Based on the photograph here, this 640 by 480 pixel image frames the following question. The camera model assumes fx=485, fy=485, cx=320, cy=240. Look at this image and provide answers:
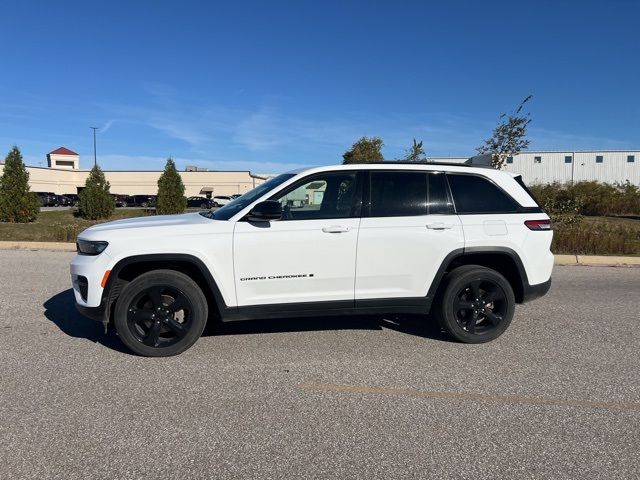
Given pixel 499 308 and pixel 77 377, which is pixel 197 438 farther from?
pixel 499 308

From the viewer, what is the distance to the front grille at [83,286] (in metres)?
4.54

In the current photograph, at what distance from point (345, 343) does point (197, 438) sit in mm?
2197

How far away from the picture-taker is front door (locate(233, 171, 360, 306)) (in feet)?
15.1

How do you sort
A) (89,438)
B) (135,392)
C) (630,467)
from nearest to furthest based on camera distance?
1. (630,467)
2. (89,438)
3. (135,392)

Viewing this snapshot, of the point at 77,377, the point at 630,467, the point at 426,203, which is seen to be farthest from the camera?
the point at 426,203

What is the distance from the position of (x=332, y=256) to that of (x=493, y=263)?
1.87 meters

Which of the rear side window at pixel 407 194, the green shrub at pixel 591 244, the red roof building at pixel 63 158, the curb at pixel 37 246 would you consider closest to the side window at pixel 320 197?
the rear side window at pixel 407 194

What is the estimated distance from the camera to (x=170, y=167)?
27.5m

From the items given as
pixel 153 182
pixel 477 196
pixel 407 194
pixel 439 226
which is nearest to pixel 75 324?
pixel 407 194

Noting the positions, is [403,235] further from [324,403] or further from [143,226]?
[143,226]

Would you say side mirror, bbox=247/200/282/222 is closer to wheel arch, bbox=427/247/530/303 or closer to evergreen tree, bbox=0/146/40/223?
wheel arch, bbox=427/247/530/303

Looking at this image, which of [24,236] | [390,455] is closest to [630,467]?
[390,455]

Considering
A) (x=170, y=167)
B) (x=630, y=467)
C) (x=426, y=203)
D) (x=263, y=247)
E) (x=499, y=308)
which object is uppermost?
(x=170, y=167)

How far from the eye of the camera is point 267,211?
4.50 metres
